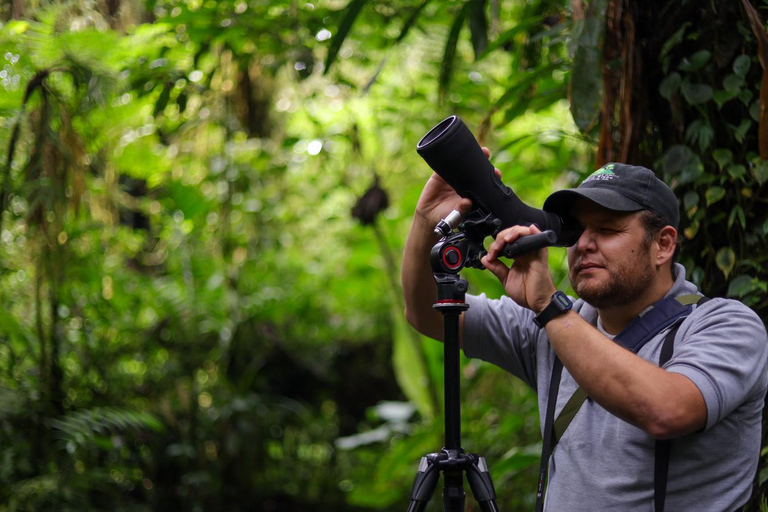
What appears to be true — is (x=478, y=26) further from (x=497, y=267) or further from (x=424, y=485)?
(x=424, y=485)

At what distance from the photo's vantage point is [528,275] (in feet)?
4.86

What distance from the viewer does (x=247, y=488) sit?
4.73 metres

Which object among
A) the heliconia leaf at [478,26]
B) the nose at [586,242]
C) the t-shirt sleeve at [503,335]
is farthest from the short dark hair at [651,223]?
the heliconia leaf at [478,26]

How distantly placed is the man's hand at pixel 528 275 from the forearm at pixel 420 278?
0.33 m

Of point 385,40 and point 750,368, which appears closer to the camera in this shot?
point 750,368

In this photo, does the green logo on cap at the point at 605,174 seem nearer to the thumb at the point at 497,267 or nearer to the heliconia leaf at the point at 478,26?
the thumb at the point at 497,267

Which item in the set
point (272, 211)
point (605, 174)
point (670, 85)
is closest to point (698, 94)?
point (670, 85)

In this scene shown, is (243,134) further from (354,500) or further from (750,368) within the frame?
(750,368)

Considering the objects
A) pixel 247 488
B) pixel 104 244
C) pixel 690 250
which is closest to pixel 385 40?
pixel 690 250

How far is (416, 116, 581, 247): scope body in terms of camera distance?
1565mm

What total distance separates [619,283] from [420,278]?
1.64 feet

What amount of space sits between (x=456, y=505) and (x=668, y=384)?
458 mm

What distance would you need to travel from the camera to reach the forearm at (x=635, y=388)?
1317mm

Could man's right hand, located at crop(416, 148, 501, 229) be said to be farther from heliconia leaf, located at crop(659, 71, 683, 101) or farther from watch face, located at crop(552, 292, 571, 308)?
heliconia leaf, located at crop(659, 71, 683, 101)
